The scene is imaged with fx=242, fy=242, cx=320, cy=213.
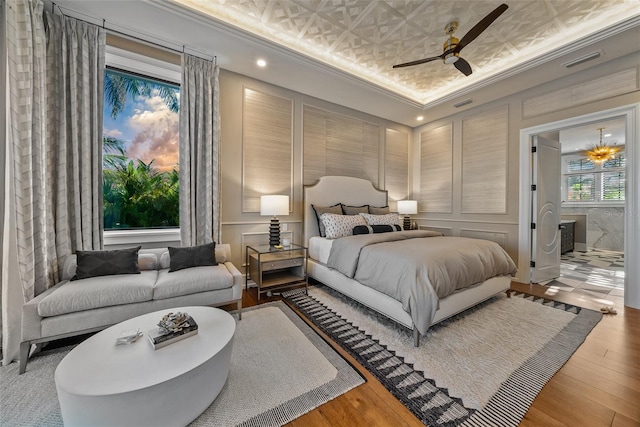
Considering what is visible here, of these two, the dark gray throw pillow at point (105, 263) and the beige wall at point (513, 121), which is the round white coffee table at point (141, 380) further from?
the beige wall at point (513, 121)

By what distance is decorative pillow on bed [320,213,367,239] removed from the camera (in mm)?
3518

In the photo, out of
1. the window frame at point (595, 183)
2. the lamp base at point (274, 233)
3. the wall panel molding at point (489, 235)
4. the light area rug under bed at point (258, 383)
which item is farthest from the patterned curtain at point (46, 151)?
the window frame at point (595, 183)

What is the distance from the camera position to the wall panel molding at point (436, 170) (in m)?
4.78

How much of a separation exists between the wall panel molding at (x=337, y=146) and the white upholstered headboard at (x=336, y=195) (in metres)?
0.16

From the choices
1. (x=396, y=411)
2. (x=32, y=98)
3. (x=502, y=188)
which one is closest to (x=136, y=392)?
(x=396, y=411)

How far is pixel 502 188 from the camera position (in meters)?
4.02

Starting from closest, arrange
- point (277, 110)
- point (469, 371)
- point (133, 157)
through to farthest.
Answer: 1. point (469, 371)
2. point (133, 157)
3. point (277, 110)

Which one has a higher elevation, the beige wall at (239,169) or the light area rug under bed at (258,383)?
the beige wall at (239,169)

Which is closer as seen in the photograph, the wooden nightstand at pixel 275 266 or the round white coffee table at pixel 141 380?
the round white coffee table at pixel 141 380

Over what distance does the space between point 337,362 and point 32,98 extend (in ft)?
10.7

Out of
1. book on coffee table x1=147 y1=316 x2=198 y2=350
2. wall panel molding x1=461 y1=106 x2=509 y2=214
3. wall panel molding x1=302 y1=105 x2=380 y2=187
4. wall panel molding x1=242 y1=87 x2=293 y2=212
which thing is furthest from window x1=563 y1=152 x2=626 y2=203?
book on coffee table x1=147 y1=316 x2=198 y2=350

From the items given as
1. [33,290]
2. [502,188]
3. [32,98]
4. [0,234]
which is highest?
[32,98]

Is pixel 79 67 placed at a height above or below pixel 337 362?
above

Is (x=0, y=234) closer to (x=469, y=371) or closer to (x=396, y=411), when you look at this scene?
(x=396, y=411)
